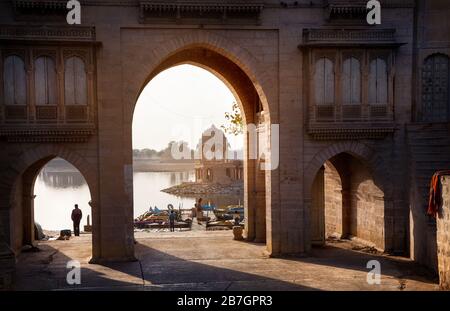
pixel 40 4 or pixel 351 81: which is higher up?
pixel 40 4

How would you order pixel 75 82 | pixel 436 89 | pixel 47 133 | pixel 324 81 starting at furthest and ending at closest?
pixel 436 89 → pixel 324 81 → pixel 75 82 → pixel 47 133

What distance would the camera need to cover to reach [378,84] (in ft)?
59.7

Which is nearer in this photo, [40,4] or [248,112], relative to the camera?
[40,4]

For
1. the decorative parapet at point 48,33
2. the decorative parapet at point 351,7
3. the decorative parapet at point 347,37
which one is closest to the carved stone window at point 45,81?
the decorative parapet at point 48,33

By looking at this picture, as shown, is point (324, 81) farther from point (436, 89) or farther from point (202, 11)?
point (202, 11)

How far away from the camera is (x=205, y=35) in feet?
57.8

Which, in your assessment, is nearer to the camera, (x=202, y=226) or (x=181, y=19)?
(x=181, y=19)

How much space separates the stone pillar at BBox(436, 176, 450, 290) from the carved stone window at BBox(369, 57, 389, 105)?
4.87 metres

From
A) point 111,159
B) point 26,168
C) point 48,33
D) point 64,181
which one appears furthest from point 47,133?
point 64,181

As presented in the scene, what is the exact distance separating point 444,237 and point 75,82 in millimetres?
12524

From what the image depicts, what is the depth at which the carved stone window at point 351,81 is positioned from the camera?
18.1m

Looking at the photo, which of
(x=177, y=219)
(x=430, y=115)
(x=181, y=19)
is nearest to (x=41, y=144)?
(x=181, y=19)

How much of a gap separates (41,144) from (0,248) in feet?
14.0
